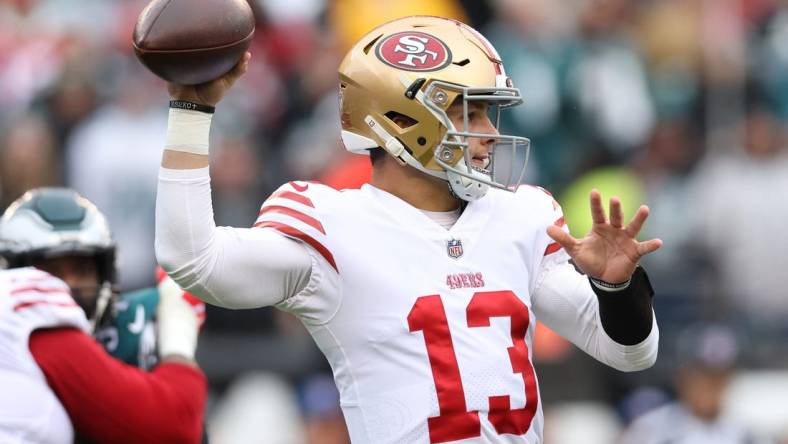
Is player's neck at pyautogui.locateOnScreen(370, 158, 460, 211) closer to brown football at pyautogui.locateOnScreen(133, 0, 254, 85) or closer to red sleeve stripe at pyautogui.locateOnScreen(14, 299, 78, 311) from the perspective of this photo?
brown football at pyautogui.locateOnScreen(133, 0, 254, 85)

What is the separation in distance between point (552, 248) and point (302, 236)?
705 mm

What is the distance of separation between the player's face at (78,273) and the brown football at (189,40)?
3.52 feet

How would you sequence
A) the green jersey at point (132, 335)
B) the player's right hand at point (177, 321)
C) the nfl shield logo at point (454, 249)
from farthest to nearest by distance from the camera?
1. the green jersey at point (132, 335)
2. the player's right hand at point (177, 321)
3. the nfl shield logo at point (454, 249)

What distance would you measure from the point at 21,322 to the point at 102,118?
4.74 m

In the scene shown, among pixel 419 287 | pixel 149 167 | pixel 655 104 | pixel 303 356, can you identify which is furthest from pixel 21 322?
pixel 655 104

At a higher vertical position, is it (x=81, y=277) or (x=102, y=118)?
(x=81, y=277)

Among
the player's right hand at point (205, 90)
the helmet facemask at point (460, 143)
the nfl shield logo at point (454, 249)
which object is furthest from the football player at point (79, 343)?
the helmet facemask at point (460, 143)

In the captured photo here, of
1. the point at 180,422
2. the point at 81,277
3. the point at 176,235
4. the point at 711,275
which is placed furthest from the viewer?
the point at 711,275

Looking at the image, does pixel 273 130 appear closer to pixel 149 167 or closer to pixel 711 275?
pixel 149 167

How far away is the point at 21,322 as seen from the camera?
3670 millimetres

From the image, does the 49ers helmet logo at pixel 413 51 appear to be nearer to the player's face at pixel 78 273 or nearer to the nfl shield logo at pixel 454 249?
the nfl shield logo at pixel 454 249

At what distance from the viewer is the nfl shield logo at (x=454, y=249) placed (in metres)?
3.60

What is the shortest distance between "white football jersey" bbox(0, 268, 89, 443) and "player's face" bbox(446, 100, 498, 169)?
1.09 meters

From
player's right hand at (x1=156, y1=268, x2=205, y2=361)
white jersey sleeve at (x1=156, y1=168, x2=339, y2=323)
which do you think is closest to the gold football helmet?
white jersey sleeve at (x1=156, y1=168, x2=339, y2=323)
